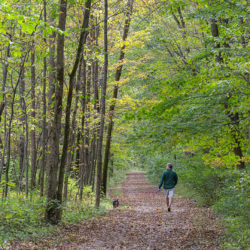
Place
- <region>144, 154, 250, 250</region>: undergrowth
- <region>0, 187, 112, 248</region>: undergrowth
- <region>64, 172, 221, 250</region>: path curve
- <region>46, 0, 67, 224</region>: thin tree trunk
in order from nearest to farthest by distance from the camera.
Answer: <region>0, 187, 112, 248</region>: undergrowth, <region>144, 154, 250, 250</region>: undergrowth, <region>64, 172, 221, 250</region>: path curve, <region>46, 0, 67, 224</region>: thin tree trunk

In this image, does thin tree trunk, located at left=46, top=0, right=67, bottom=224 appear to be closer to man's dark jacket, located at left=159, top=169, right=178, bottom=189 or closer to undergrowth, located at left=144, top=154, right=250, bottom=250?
undergrowth, located at left=144, top=154, right=250, bottom=250

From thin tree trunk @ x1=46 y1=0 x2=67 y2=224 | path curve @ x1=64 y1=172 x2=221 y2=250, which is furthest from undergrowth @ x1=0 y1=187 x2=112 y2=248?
path curve @ x1=64 y1=172 x2=221 y2=250

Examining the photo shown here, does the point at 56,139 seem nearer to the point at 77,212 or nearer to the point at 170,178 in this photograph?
the point at 77,212

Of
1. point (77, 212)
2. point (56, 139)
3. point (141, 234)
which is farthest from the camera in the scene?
point (77, 212)

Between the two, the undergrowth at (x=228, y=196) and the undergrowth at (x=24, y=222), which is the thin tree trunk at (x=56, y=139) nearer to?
the undergrowth at (x=24, y=222)

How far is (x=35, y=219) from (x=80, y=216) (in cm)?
217

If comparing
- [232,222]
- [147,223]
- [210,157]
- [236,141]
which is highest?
[236,141]

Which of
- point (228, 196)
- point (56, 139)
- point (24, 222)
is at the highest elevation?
point (56, 139)

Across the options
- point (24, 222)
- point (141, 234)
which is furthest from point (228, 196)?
point (24, 222)

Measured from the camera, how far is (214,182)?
13.1m

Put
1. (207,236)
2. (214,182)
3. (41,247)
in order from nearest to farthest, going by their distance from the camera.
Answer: (41,247), (207,236), (214,182)

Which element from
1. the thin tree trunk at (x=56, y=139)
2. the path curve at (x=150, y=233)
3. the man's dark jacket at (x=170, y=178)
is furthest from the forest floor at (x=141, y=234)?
the man's dark jacket at (x=170, y=178)

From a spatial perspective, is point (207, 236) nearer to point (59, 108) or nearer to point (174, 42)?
point (59, 108)

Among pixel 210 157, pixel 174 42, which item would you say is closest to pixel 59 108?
pixel 210 157
